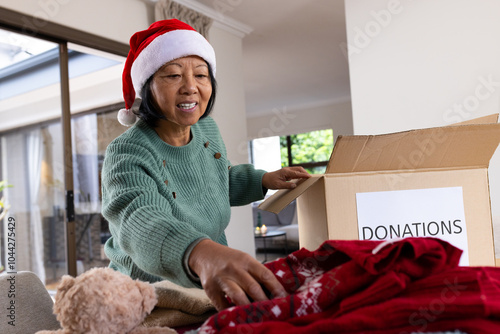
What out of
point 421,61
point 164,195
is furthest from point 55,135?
point 164,195

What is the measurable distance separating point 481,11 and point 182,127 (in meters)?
2.57

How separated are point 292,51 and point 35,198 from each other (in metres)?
3.74

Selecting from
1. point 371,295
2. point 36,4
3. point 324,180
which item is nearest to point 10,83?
point 36,4

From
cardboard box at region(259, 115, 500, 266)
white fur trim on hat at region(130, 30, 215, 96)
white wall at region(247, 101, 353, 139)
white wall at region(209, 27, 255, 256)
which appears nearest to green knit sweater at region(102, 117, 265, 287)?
white fur trim on hat at region(130, 30, 215, 96)

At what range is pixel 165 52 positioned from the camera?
3.05 feet

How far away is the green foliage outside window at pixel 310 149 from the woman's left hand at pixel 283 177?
7663 mm

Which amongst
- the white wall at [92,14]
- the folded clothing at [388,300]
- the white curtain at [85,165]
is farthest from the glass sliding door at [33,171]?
the folded clothing at [388,300]

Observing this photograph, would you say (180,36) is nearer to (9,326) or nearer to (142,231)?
(142,231)

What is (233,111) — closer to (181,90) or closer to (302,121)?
(181,90)

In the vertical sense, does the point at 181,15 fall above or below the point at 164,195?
→ above

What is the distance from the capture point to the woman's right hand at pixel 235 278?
48cm

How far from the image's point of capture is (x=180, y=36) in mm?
974

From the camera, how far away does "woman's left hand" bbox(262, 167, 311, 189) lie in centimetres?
95

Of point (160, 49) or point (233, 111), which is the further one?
point (233, 111)
